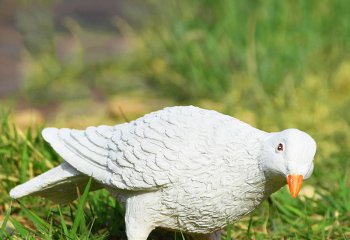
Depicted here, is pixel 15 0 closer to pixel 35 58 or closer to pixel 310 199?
pixel 35 58

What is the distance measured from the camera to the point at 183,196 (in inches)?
127

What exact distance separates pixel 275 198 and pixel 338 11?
3.15m

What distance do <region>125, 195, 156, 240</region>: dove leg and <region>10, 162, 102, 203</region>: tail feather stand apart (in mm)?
336

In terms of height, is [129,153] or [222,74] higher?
[222,74]

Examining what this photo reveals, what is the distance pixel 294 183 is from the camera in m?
3.02

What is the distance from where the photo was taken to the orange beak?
301 cm

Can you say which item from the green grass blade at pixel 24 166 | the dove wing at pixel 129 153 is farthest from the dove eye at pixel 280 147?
the green grass blade at pixel 24 166

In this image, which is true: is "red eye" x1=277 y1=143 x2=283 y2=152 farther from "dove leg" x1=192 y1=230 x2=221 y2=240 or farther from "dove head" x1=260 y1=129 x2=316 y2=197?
"dove leg" x1=192 y1=230 x2=221 y2=240

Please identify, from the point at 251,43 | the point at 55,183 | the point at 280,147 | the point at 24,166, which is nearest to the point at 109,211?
the point at 55,183

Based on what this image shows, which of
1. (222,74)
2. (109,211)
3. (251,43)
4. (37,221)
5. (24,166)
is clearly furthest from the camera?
(222,74)

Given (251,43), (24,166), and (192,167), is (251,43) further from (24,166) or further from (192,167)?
(192,167)

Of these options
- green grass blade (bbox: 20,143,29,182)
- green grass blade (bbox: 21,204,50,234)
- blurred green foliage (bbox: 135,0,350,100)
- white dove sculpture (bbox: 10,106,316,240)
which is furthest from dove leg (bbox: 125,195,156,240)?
blurred green foliage (bbox: 135,0,350,100)

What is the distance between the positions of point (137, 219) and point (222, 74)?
3609 mm

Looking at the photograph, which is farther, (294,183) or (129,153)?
(129,153)
